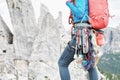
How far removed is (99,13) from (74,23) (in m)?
0.75

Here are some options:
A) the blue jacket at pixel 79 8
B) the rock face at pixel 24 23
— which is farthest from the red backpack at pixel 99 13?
the rock face at pixel 24 23

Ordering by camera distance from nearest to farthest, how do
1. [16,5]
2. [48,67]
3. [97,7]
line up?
[97,7]
[48,67]
[16,5]

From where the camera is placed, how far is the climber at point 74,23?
10.9 meters

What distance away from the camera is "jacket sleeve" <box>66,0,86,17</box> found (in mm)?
10852

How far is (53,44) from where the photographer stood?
115 m

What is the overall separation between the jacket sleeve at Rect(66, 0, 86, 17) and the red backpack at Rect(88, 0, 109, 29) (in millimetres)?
198

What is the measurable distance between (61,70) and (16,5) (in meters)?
102

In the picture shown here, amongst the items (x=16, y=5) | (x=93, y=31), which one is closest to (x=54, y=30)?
(x=16, y=5)

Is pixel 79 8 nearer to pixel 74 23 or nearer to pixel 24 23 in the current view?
pixel 74 23

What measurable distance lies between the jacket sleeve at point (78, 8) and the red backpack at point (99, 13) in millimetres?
198

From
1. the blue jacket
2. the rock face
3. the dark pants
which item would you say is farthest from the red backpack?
the rock face

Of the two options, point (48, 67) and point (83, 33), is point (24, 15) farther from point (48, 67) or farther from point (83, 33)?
point (83, 33)

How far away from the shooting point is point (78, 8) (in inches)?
428

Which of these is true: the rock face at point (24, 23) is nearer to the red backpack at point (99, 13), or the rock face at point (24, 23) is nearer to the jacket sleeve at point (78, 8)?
the jacket sleeve at point (78, 8)
